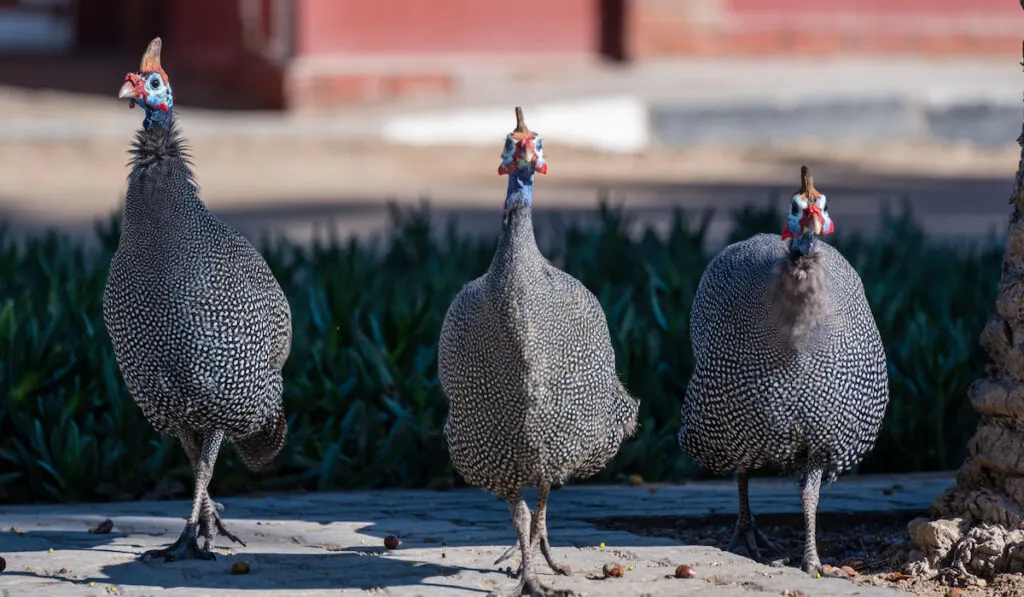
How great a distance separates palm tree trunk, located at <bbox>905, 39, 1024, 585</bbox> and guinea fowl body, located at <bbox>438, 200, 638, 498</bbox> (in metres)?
1.01

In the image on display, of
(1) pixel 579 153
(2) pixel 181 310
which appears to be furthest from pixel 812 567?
(1) pixel 579 153

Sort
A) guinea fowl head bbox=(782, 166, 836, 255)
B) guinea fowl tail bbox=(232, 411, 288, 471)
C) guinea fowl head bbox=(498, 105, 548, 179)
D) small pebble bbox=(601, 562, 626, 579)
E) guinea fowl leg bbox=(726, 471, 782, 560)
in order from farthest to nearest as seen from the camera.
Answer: guinea fowl tail bbox=(232, 411, 288, 471), guinea fowl leg bbox=(726, 471, 782, 560), small pebble bbox=(601, 562, 626, 579), guinea fowl head bbox=(782, 166, 836, 255), guinea fowl head bbox=(498, 105, 548, 179)

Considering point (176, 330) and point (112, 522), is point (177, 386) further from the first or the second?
point (112, 522)

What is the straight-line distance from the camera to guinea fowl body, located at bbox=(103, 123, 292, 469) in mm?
4379

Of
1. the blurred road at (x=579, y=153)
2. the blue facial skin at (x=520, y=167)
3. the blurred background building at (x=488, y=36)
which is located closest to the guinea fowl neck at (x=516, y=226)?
the blue facial skin at (x=520, y=167)

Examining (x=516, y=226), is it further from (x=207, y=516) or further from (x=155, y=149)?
(x=207, y=516)

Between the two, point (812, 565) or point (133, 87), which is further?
point (133, 87)

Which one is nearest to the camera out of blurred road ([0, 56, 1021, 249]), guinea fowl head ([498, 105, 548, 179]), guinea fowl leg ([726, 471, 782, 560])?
guinea fowl head ([498, 105, 548, 179])

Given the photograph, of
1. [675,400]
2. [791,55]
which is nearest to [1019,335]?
[675,400]

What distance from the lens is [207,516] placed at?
4.46 meters

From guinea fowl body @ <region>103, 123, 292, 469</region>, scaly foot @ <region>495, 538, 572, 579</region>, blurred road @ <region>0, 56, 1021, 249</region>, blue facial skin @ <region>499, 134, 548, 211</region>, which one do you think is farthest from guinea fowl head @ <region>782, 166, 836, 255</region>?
blurred road @ <region>0, 56, 1021, 249</region>

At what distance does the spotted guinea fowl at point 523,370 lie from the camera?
391cm

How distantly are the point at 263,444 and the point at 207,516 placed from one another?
403mm

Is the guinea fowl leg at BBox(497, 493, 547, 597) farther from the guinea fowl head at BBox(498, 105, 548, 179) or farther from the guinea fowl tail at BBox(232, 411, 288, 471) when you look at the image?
the guinea fowl tail at BBox(232, 411, 288, 471)
